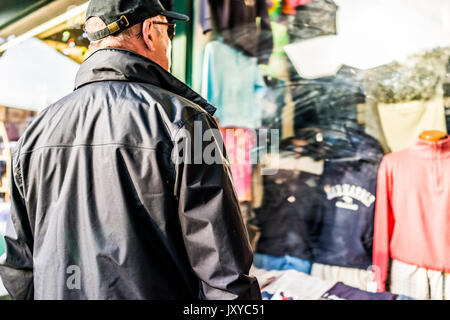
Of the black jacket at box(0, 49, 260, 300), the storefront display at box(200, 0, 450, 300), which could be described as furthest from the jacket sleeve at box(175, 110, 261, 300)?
the storefront display at box(200, 0, 450, 300)

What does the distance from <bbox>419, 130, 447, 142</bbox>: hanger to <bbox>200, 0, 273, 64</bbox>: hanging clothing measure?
1.35 m

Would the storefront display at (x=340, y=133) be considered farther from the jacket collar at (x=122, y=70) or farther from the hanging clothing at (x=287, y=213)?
the jacket collar at (x=122, y=70)

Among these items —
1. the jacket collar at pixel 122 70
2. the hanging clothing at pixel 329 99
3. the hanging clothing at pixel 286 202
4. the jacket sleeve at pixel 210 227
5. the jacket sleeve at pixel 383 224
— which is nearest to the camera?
the jacket sleeve at pixel 210 227

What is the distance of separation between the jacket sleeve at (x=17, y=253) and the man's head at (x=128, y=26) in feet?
1.82

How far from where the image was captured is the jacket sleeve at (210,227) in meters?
0.90

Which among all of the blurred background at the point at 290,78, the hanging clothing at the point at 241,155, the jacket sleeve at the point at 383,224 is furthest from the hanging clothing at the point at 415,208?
the hanging clothing at the point at 241,155

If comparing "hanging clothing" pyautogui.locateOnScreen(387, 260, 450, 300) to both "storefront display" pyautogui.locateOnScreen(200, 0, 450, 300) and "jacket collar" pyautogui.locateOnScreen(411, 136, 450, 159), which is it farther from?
"jacket collar" pyautogui.locateOnScreen(411, 136, 450, 159)

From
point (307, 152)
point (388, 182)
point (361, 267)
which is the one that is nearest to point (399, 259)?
point (361, 267)

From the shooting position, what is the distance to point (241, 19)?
283 cm

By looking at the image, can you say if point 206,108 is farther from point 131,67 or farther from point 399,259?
point 399,259

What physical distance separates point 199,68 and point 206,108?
1845 millimetres

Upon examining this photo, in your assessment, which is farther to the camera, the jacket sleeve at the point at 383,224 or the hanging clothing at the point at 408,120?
the jacket sleeve at the point at 383,224

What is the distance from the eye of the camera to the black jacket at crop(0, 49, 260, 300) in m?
0.91

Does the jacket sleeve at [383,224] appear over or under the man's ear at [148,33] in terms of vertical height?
under
